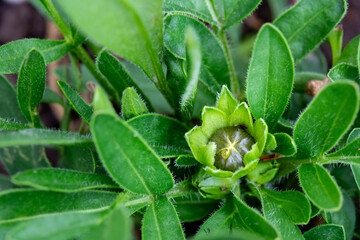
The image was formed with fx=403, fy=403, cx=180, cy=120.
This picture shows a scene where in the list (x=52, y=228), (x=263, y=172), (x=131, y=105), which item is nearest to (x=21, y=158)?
(x=131, y=105)

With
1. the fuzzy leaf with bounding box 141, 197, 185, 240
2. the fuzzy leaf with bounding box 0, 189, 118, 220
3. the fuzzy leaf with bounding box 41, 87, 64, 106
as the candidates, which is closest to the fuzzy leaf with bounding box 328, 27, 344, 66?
the fuzzy leaf with bounding box 141, 197, 185, 240

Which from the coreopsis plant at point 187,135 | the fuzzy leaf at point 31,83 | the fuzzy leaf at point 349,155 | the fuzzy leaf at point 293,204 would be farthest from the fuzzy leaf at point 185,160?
the fuzzy leaf at point 31,83

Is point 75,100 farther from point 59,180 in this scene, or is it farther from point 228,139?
point 228,139

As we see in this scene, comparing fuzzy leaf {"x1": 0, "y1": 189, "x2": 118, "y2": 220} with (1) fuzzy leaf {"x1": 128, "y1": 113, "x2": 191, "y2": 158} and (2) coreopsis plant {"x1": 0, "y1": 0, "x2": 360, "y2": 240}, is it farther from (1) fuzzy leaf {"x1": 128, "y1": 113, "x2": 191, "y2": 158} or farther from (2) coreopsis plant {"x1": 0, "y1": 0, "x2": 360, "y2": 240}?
(1) fuzzy leaf {"x1": 128, "y1": 113, "x2": 191, "y2": 158}

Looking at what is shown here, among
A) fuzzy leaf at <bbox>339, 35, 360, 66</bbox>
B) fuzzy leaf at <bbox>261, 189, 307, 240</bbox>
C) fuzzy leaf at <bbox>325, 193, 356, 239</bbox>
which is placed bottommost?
fuzzy leaf at <bbox>325, 193, 356, 239</bbox>

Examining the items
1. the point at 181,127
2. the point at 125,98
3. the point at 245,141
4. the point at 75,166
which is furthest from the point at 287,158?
the point at 75,166
